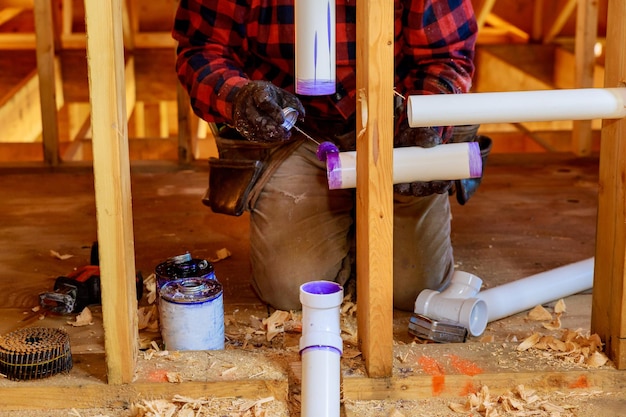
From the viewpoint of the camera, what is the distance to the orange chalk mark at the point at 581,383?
1.66 meters

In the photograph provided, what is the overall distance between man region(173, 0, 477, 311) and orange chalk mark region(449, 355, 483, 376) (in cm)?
42

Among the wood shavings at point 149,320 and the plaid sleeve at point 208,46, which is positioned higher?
Result: the plaid sleeve at point 208,46

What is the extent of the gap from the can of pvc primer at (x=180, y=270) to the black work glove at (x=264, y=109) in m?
0.32

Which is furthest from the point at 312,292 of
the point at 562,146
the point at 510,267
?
the point at 562,146

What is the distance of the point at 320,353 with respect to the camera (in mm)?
1557

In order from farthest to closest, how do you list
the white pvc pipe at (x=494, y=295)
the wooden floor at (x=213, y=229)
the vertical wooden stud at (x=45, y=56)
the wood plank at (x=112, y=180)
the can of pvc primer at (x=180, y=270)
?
the vertical wooden stud at (x=45, y=56) → the wooden floor at (x=213, y=229) → the white pvc pipe at (x=494, y=295) → the can of pvc primer at (x=180, y=270) → the wood plank at (x=112, y=180)

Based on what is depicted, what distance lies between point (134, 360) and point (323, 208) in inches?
28.6

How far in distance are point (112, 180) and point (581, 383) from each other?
934 mm

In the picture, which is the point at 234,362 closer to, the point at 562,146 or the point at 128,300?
the point at 128,300

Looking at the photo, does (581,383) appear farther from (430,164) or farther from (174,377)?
(174,377)

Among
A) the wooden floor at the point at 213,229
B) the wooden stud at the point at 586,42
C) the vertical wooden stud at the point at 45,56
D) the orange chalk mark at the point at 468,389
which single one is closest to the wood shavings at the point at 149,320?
the wooden floor at the point at 213,229

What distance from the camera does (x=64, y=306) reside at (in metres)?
2.08

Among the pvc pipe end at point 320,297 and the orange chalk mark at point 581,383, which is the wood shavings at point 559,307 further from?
the pvc pipe end at point 320,297

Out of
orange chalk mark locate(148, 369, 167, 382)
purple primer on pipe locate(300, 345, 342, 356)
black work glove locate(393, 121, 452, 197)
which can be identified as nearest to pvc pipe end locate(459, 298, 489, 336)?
black work glove locate(393, 121, 452, 197)
